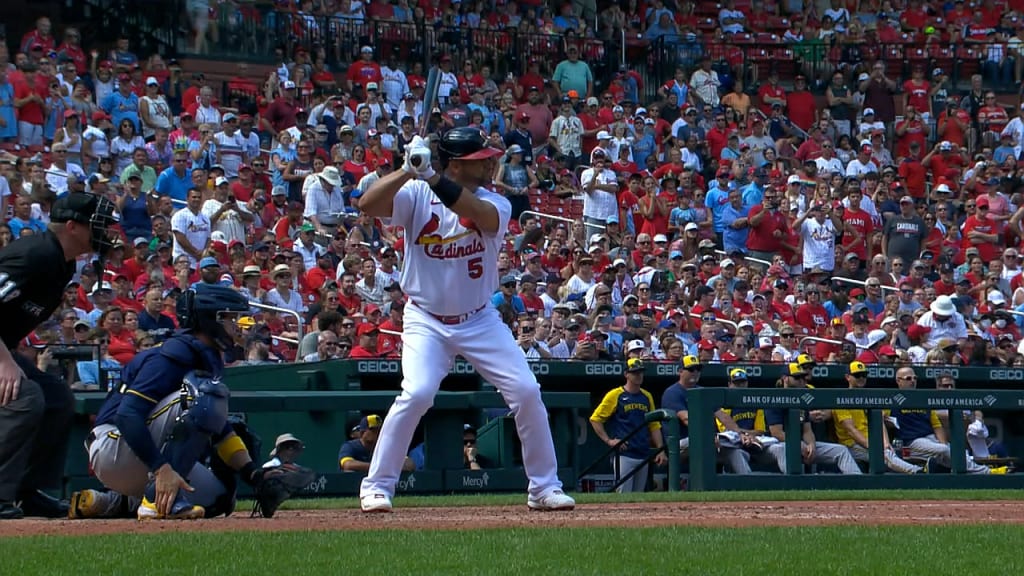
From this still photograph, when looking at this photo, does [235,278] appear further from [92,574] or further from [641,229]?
[92,574]

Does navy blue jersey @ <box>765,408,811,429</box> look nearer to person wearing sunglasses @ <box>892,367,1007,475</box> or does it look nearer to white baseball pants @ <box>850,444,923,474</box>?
white baseball pants @ <box>850,444,923,474</box>

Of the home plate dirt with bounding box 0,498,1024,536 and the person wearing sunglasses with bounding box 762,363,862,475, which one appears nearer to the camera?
the home plate dirt with bounding box 0,498,1024,536

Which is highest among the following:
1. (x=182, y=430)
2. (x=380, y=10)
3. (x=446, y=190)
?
(x=380, y=10)

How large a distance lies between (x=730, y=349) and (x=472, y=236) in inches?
340

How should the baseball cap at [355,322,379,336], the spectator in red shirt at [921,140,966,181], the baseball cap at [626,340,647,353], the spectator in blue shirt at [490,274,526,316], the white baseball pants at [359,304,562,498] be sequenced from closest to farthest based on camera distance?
the white baseball pants at [359,304,562,498] → the baseball cap at [355,322,379,336] → the baseball cap at [626,340,647,353] → the spectator in blue shirt at [490,274,526,316] → the spectator in red shirt at [921,140,966,181]

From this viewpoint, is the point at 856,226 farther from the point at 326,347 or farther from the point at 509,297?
the point at 326,347

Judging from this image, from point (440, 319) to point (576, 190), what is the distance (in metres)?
13.5

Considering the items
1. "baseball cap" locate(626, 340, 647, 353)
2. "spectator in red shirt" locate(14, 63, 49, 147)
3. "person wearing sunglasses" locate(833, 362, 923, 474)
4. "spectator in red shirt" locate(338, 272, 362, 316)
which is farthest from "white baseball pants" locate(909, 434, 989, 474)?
"spectator in red shirt" locate(14, 63, 49, 147)

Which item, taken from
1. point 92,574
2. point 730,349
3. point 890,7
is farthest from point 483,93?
point 92,574

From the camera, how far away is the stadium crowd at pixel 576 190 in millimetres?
15392

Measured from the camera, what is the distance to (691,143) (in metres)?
22.6

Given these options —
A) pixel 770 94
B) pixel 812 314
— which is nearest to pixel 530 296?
pixel 812 314

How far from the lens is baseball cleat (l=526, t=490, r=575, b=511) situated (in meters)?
8.07

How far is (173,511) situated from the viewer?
7.41 m
